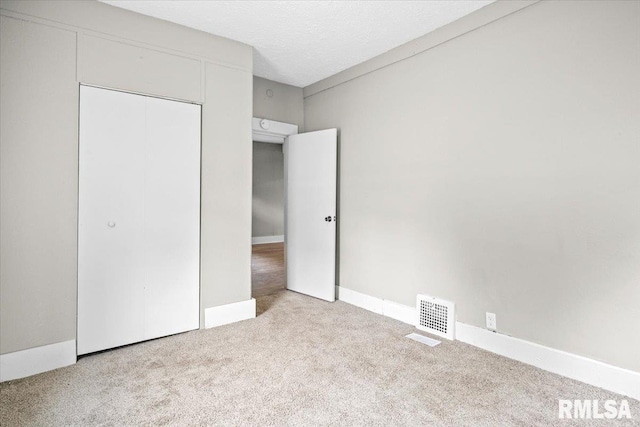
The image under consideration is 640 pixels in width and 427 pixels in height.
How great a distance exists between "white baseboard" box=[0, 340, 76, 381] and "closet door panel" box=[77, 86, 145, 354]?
0.34 ft

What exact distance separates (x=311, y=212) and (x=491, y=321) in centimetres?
226

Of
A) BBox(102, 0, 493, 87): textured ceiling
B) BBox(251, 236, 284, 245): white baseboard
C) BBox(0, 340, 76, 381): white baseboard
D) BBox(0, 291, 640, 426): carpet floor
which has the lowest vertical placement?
BBox(0, 291, 640, 426): carpet floor

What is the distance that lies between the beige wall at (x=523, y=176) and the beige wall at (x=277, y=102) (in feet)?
3.97

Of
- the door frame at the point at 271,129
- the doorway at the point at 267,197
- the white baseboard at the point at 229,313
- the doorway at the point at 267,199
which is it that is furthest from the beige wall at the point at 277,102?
the doorway at the point at 267,197

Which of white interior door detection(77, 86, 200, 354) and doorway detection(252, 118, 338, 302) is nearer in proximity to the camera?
white interior door detection(77, 86, 200, 354)

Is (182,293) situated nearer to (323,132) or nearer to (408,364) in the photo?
(408,364)

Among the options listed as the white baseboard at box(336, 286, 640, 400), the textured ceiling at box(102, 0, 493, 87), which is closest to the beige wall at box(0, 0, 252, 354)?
the textured ceiling at box(102, 0, 493, 87)

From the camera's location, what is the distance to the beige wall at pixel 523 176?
6.77 feet

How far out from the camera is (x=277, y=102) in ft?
14.3

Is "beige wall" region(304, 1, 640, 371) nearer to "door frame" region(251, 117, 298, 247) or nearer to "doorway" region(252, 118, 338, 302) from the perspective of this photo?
"doorway" region(252, 118, 338, 302)

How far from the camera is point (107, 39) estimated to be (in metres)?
2.62

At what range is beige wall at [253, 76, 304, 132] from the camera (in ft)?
13.6

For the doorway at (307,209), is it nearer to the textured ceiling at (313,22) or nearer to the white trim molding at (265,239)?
the textured ceiling at (313,22)

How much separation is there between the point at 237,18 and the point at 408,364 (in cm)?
305
